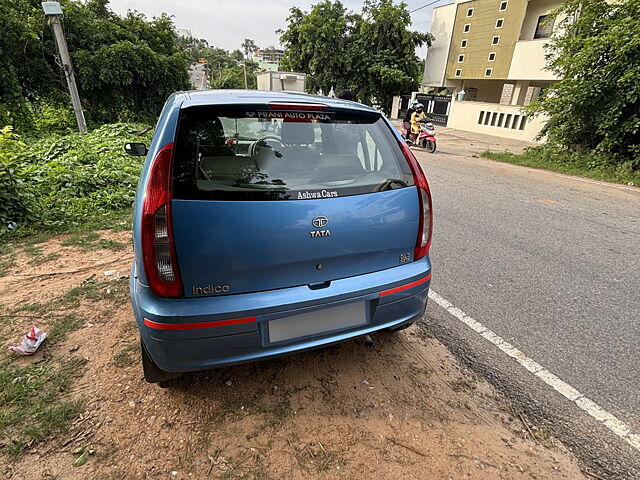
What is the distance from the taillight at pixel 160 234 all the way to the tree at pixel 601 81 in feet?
32.9

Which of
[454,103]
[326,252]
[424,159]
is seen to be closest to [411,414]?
[326,252]

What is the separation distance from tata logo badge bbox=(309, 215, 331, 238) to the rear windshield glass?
12 cm

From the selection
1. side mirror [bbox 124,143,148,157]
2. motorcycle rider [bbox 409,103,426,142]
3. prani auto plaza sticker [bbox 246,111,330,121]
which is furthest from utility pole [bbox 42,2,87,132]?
motorcycle rider [bbox 409,103,426,142]

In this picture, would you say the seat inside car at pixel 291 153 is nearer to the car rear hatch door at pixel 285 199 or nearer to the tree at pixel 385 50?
the car rear hatch door at pixel 285 199

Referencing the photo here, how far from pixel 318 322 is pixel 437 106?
23.0 m

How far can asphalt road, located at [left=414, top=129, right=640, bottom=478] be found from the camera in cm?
202

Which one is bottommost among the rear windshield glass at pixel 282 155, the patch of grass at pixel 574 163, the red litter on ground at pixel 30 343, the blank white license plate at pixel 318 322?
the patch of grass at pixel 574 163

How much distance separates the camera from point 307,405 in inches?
77.5

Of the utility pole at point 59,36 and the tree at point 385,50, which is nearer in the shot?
the utility pole at point 59,36

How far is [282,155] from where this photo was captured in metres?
1.90

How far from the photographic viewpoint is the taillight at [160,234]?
1.56m

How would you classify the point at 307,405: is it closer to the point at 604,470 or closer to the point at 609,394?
the point at 604,470

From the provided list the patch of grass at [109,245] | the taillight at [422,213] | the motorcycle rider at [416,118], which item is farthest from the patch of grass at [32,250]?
the motorcycle rider at [416,118]

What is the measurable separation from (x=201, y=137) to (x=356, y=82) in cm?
2648
